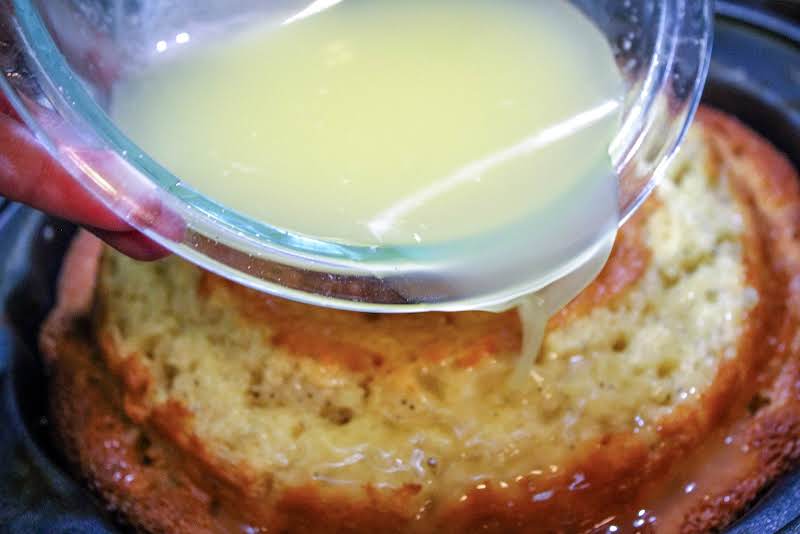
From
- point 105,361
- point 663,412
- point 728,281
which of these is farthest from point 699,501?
point 105,361

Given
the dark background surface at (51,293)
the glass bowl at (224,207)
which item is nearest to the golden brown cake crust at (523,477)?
the dark background surface at (51,293)

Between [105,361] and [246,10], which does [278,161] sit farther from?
[105,361]

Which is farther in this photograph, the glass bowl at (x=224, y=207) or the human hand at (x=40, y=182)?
the human hand at (x=40, y=182)

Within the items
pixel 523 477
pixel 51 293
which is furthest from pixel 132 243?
pixel 523 477

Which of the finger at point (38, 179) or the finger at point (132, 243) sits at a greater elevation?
the finger at point (38, 179)

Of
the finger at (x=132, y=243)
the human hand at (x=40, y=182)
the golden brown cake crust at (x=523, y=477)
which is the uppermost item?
the human hand at (x=40, y=182)

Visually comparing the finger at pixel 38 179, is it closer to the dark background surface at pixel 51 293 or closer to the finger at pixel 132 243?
the finger at pixel 132 243
